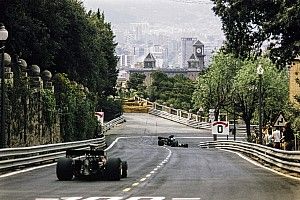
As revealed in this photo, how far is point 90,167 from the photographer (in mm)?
24266

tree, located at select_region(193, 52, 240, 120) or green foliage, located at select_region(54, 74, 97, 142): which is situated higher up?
tree, located at select_region(193, 52, 240, 120)

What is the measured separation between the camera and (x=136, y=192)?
2006cm

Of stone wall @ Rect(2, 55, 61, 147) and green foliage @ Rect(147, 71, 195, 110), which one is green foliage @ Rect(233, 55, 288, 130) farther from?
green foliage @ Rect(147, 71, 195, 110)

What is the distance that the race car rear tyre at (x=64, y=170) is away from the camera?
24.1 metres

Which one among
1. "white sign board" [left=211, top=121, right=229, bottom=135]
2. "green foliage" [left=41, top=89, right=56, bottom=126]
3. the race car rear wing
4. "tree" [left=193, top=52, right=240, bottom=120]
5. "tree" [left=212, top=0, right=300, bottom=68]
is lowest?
the race car rear wing

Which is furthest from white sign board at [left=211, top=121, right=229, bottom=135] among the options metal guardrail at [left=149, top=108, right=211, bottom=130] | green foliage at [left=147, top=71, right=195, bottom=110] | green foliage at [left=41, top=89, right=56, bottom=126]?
green foliage at [left=147, top=71, right=195, bottom=110]

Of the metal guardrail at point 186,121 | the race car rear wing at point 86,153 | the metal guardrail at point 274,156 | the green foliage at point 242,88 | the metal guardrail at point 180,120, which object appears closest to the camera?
the race car rear wing at point 86,153

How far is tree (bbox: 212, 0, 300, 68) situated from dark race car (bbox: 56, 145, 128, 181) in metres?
6.27

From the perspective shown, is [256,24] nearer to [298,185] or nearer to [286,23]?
[286,23]

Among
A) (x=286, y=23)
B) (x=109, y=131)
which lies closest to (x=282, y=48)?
(x=286, y=23)

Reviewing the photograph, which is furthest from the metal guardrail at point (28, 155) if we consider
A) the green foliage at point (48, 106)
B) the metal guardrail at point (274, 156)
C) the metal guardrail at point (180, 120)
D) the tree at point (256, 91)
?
the metal guardrail at point (180, 120)

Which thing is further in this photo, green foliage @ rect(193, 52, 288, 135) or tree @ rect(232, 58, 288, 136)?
green foliage @ rect(193, 52, 288, 135)

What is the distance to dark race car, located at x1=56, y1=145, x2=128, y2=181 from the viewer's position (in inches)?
952

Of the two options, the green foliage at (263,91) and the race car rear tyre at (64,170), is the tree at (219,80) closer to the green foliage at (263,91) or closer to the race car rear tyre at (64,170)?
the green foliage at (263,91)
